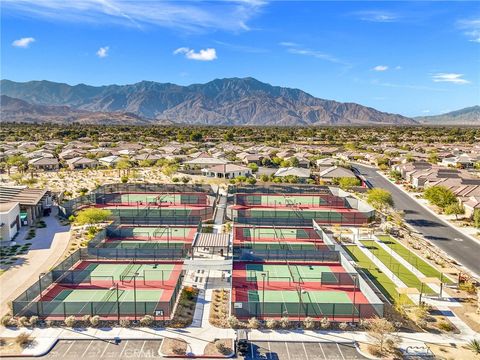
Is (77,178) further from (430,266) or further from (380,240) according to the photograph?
(430,266)

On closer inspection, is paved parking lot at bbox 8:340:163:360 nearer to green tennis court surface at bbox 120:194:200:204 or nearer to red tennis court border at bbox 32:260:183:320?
red tennis court border at bbox 32:260:183:320

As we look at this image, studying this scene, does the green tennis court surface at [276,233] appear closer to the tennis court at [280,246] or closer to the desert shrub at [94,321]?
the tennis court at [280,246]

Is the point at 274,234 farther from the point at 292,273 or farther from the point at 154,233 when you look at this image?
the point at 154,233

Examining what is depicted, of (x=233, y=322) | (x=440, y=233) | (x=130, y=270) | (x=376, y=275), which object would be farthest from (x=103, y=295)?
(x=440, y=233)

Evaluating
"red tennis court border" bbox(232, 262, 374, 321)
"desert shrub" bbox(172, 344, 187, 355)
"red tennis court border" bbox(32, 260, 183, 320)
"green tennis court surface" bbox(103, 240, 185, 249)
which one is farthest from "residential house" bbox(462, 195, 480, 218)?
"desert shrub" bbox(172, 344, 187, 355)

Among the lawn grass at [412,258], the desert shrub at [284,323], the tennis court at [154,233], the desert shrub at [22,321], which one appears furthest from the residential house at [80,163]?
the desert shrub at [284,323]
